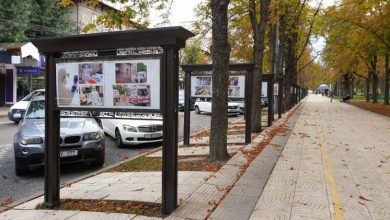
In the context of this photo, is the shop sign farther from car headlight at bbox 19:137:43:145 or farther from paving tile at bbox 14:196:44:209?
paving tile at bbox 14:196:44:209

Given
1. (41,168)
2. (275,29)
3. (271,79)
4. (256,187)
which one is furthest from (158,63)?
(275,29)

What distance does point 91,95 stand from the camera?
214 inches

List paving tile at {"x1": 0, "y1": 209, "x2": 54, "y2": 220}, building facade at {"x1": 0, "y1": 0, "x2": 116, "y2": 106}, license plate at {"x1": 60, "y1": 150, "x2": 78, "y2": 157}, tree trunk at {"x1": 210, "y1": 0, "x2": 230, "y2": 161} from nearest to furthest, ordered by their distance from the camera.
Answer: paving tile at {"x1": 0, "y1": 209, "x2": 54, "y2": 220} → license plate at {"x1": 60, "y1": 150, "x2": 78, "y2": 157} → tree trunk at {"x1": 210, "y1": 0, "x2": 230, "y2": 161} → building facade at {"x1": 0, "y1": 0, "x2": 116, "y2": 106}

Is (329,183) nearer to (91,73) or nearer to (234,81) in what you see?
(91,73)

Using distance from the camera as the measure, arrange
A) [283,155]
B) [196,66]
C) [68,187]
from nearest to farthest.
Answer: [68,187], [283,155], [196,66]

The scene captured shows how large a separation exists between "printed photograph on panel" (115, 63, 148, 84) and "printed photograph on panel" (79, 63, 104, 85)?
265 millimetres

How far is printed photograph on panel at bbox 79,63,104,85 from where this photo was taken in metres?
5.38

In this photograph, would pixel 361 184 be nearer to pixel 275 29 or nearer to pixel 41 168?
pixel 41 168

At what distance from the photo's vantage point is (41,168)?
8453mm

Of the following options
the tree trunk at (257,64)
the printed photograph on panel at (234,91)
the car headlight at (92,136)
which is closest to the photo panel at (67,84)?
the car headlight at (92,136)

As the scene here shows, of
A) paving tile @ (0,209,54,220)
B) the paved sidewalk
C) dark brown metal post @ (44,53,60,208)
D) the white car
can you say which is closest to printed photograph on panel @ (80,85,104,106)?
dark brown metal post @ (44,53,60,208)

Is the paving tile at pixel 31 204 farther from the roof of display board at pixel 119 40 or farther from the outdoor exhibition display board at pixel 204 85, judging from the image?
the outdoor exhibition display board at pixel 204 85

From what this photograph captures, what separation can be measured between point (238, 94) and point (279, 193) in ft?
20.5

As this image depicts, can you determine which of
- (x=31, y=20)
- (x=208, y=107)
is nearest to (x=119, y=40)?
(x=208, y=107)
